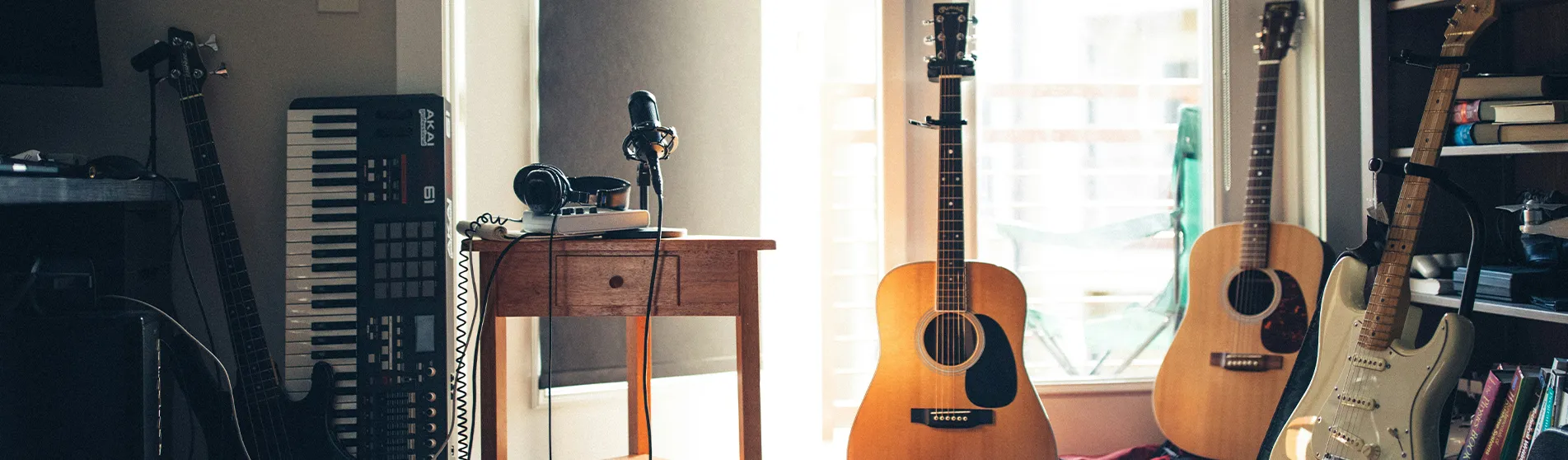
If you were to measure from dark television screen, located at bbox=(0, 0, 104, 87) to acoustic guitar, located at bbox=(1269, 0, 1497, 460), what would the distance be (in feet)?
7.97

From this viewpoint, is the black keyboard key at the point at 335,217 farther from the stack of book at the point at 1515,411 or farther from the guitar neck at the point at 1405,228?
the stack of book at the point at 1515,411

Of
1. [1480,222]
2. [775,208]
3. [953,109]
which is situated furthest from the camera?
[775,208]

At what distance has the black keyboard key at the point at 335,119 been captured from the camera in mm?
1588

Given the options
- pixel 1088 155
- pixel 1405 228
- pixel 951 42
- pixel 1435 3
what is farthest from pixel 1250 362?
pixel 951 42

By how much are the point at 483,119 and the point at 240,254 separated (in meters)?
0.58

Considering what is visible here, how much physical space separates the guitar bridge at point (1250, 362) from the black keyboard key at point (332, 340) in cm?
196

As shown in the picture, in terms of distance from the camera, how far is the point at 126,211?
1.53 m

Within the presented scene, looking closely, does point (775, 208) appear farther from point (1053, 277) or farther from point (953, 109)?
point (1053, 277)

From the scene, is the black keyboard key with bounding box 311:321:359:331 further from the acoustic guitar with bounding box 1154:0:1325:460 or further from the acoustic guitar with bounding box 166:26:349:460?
the acoustic guitar with bounding box 1154:0:1325:460

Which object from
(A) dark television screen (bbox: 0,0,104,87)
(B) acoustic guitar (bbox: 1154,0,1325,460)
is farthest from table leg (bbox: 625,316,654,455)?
(B) acoustic guitar (bbox: 1154,0,1325,460)

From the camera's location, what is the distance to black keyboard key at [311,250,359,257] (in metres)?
1.59

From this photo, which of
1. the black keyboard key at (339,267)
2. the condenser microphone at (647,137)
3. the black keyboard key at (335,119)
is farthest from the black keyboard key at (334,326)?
the condenser microphone at (647,137)

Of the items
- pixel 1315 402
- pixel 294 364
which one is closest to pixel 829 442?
pixel 1315 402

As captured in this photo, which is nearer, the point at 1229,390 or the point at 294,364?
the point at 294,364
